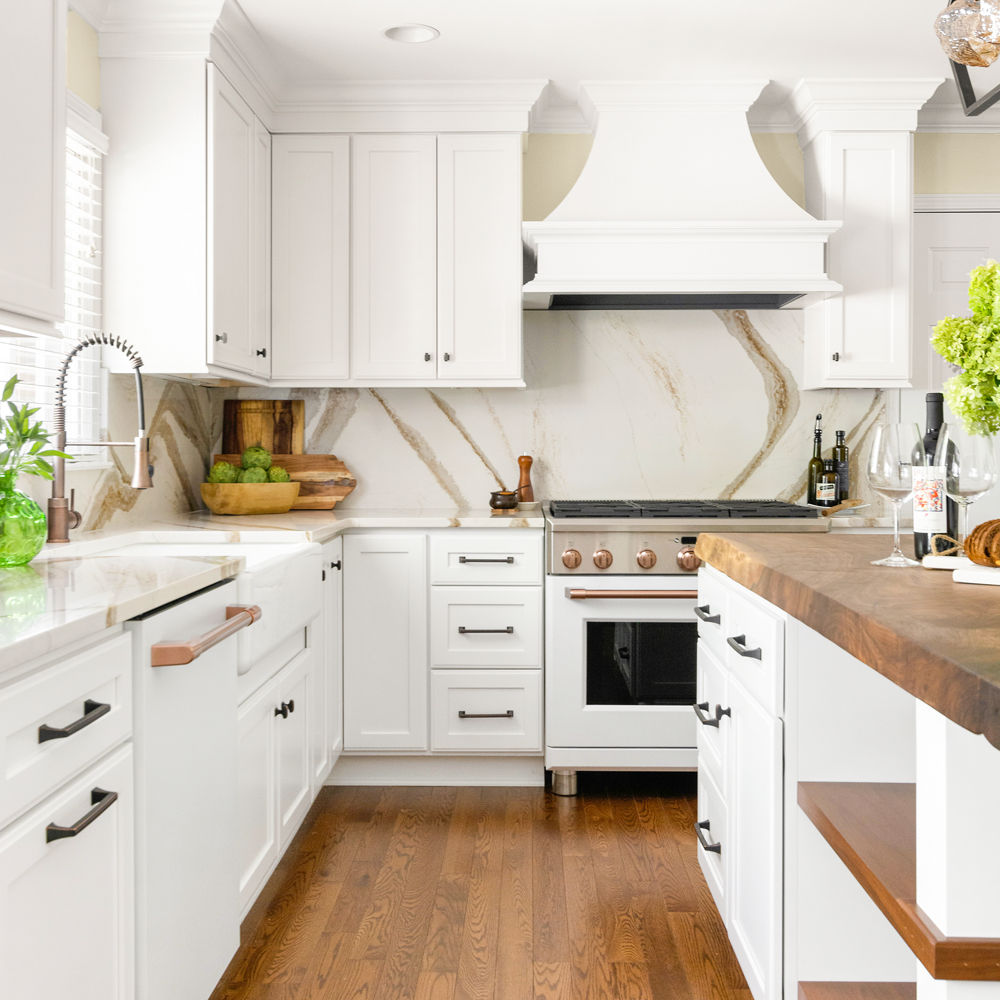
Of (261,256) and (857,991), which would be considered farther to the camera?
(261,256)

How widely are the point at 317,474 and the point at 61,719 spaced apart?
2514 millimetres

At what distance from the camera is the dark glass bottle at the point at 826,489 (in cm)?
360

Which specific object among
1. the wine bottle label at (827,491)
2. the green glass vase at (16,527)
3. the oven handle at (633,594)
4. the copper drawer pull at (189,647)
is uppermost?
the wine bottle label at (827,491)

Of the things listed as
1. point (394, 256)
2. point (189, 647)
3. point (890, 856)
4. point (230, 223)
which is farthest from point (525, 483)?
point (890, 856)

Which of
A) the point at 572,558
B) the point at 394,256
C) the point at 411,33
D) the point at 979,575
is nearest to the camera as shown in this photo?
the point at 979,575

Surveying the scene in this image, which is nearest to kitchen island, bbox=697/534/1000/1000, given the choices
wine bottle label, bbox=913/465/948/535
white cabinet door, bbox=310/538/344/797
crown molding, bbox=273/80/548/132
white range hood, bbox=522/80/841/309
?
A: wine bottle label, bbox=913/465/948/535

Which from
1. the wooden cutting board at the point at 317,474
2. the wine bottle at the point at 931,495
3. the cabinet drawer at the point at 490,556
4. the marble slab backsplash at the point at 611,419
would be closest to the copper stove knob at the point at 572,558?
the cabinet drawer at the point at 490,556

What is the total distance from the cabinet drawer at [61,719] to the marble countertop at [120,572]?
0.14 ft

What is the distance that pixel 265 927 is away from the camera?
2236mm

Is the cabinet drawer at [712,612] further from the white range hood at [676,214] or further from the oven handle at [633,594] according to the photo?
the white range hood at [676,214]

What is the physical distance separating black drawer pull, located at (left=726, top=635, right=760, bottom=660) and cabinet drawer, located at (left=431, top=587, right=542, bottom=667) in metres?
1.38

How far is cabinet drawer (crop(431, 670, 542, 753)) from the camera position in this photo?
3.22 meters

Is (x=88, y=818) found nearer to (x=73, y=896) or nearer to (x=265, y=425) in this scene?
(x=73, y=896)

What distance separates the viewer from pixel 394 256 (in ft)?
11.3
